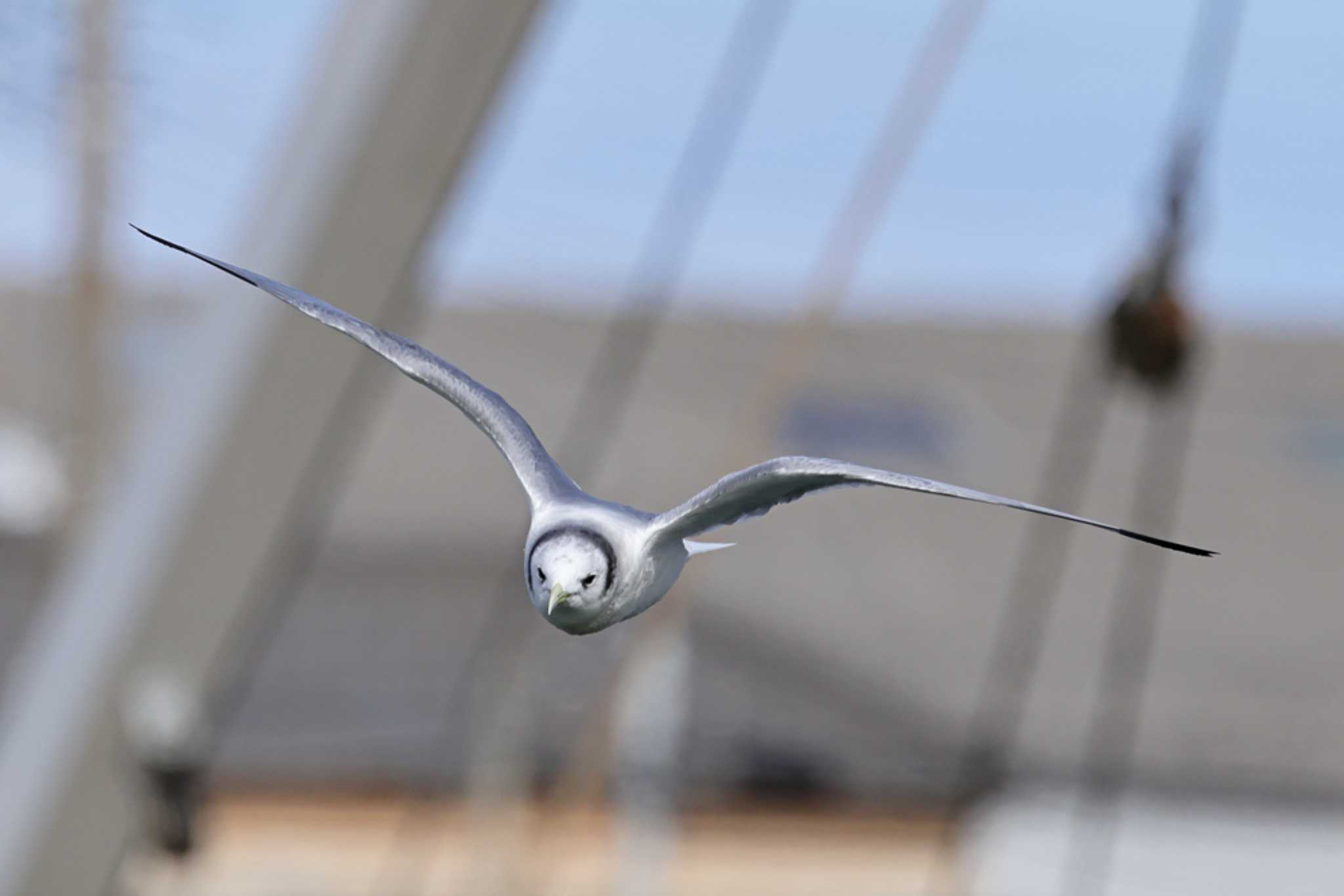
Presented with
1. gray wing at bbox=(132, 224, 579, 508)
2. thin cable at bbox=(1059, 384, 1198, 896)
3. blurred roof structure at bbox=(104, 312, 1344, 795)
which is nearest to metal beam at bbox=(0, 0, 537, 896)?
gray wing at bbox=(132, 224, 579, 508)

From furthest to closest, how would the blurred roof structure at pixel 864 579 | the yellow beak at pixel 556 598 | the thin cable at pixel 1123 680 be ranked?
the blurred roof structure at pixel 864 579, the thin cable at pixel 1123 680, the yellow beak at pixel 556 598

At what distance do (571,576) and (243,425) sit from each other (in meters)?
1.69

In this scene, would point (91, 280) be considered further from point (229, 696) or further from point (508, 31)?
point (508, 31)

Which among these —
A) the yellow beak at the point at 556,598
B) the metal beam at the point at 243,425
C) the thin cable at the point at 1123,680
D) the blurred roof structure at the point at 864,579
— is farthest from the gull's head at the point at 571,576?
the blurred roof structure at the point at 864,579

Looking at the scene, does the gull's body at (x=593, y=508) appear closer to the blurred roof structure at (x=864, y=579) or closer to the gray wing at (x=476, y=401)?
the gray wing at (x=476, y=401)

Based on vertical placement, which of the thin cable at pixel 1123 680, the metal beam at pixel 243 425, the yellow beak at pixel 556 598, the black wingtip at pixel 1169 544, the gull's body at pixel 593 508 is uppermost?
the thin cable at pixel 1123 680

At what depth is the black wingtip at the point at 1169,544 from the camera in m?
0.30

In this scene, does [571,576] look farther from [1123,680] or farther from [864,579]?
[864,579]

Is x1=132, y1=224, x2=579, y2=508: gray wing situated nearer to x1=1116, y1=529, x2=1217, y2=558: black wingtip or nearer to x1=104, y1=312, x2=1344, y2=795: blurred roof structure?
x1=1116, y1=529, x2=1217, y2=558: black wingtip

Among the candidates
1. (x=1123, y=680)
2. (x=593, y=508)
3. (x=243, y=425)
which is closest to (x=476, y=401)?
(x=593, y=508)

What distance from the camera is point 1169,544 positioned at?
12.5 inches

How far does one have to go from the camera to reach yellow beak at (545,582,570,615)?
0.30m

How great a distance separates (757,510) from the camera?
13.0 inches

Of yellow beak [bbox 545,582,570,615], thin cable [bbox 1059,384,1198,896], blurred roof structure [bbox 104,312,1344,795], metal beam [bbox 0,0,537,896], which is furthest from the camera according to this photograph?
blurred roof structure [bbox 104,312,1344,795]
